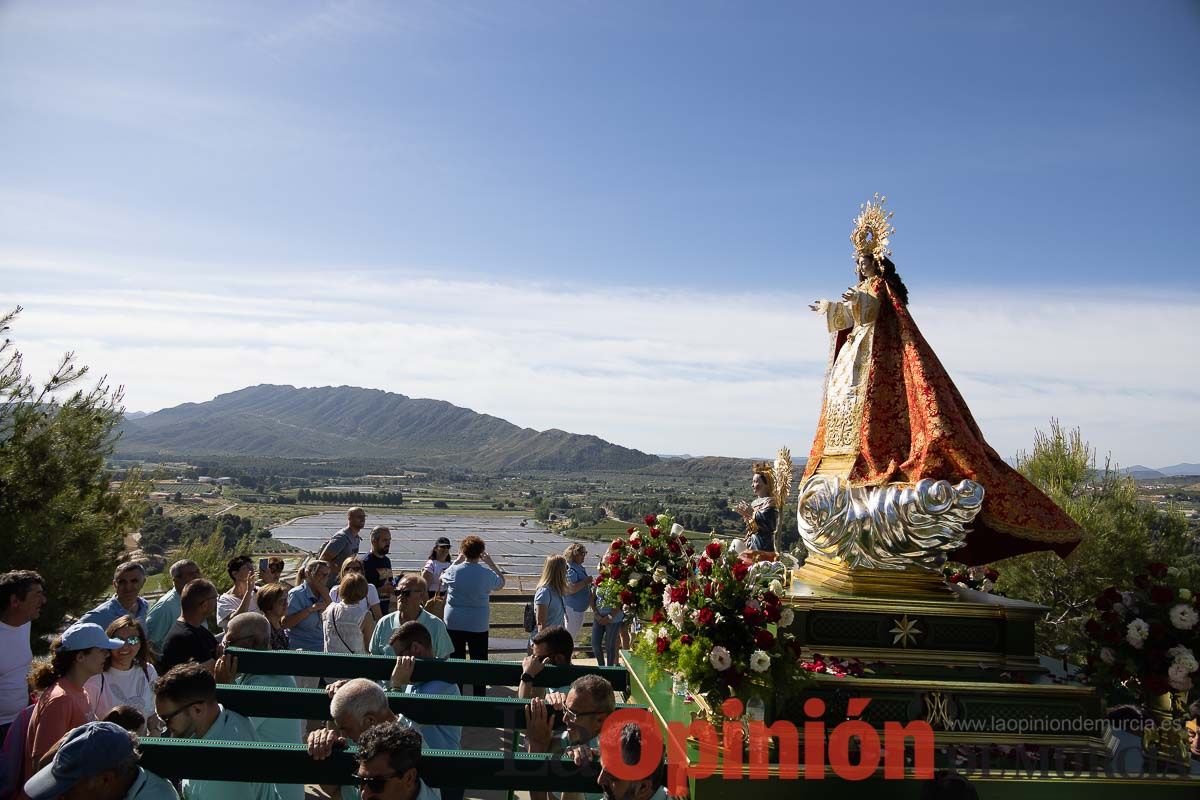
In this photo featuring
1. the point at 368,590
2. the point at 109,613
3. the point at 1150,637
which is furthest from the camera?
the point at 368,590

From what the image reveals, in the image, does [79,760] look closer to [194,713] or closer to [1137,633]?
[194,713]

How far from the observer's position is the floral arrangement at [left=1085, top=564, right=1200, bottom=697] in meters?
6.11

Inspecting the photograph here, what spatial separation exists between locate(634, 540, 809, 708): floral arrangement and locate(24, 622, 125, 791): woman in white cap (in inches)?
143

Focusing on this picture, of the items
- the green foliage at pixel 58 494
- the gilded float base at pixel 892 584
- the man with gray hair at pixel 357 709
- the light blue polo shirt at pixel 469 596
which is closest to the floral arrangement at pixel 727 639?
the gilded float base at pixel 892 584

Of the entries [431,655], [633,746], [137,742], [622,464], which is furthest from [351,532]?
[622,464]

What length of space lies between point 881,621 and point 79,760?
18.8 feet

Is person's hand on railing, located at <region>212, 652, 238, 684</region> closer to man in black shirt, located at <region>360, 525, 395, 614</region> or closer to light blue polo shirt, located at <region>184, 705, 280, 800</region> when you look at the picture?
light blue polo shirt, located at <region>184, 705, 280, 800</region>

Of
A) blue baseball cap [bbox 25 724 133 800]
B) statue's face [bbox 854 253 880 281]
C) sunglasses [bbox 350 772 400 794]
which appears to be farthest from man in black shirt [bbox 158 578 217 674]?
statue's face [bbox 854 253 880 281]

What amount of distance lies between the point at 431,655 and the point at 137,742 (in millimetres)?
2377

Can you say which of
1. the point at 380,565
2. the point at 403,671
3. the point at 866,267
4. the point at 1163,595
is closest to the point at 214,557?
the point at 380,565

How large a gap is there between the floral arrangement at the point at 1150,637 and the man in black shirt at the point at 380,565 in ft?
23.8

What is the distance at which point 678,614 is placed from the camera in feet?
18.6

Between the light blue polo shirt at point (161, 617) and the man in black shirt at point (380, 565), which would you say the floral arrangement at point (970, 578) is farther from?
the light blue polo shirt at point (161, 617)

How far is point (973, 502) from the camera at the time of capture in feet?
21.9
